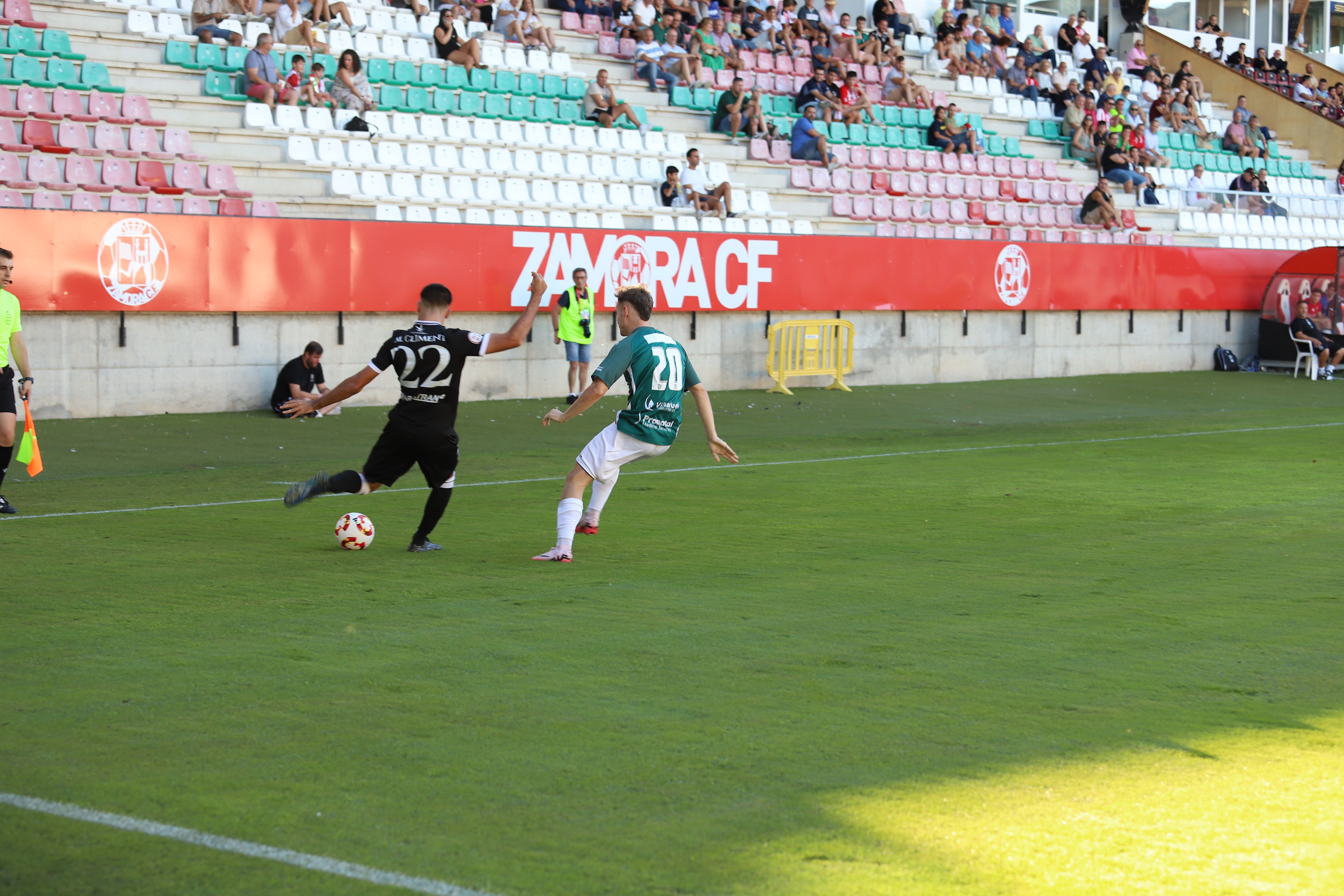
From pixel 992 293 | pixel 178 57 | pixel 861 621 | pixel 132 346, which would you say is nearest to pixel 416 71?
pixel 178 57

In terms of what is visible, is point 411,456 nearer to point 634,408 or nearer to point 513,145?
point 634,408

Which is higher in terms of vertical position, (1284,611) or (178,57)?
(178,57)

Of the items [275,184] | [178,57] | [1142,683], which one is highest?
[178,57]

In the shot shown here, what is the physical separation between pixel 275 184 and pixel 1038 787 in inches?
767

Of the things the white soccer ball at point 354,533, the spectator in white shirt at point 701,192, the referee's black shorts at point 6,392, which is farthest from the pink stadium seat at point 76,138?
the white soccer ball at point 354,533

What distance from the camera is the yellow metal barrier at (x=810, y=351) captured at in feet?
87.2

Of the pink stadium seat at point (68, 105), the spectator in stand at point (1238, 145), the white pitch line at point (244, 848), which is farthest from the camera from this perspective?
the spectator in stand at point (1238, 145)

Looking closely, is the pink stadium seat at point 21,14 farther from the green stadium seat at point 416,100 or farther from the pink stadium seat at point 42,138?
the green stadium seat at point 416,100

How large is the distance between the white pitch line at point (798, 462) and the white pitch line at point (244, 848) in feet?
23.1

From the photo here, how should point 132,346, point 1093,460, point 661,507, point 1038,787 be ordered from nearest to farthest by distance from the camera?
1. point 1038,787
2. point 661,507
3. point 1093,460
4. point 132,346

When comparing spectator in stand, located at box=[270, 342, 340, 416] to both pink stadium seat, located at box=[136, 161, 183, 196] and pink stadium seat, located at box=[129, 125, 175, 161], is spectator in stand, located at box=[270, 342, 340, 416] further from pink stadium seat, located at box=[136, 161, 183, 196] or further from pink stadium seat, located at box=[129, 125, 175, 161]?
pink stadium seat, located at box=[129, 125, 175, 161]

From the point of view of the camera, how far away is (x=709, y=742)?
5730 millimetres

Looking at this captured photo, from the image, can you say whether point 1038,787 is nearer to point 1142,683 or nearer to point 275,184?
point 1142,683

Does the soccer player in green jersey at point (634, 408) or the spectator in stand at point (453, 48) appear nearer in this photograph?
the soccer player in green jersey at point (634, 408)
